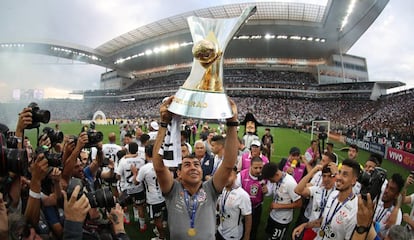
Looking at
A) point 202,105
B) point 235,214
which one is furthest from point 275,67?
point 202,105

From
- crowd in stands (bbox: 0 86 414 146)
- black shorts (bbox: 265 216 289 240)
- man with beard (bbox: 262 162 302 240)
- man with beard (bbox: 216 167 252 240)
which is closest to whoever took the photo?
man with beard (bbox: 216 167 252 240)

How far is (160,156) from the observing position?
2.10 metres

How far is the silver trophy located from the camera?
1.64 meters

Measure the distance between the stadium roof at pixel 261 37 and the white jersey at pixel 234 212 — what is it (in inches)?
983

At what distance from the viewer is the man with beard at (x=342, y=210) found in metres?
2.68

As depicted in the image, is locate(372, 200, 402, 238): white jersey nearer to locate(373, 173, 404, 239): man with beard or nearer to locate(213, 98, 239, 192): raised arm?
locate(373, 173, 404, 239): man with beard

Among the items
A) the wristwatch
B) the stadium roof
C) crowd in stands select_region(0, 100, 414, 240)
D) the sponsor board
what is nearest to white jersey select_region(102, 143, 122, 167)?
crowd in stands select_region(0, 100, 414, 240)

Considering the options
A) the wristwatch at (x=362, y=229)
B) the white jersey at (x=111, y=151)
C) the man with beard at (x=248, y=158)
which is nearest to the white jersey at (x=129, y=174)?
the white jersey at (x=111, y=151)

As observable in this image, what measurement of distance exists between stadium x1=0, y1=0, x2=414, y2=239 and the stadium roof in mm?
125

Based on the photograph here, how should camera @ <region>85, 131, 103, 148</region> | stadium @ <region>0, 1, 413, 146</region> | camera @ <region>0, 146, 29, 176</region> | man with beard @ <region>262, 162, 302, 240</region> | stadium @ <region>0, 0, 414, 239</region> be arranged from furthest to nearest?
stadium @ <region>0, 1, 413, 146</region> → stadium @ <region>0, 0, 414, 239</region> → man with beard @ <region>262, 162, 302, 240</region> → camera @ <region>85, 131, 103, 148</region> → camera @ <region>0, 146, 29, 176</region>

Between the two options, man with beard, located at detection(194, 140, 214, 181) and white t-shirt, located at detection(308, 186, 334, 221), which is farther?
man with beard, located at detection(194, 140, 214, 181)

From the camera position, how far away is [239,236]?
3549 mm

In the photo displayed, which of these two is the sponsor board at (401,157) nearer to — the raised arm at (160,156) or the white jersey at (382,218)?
the white jersey at (382,218)

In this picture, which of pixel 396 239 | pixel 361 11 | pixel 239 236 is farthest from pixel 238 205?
pixel 361 11
